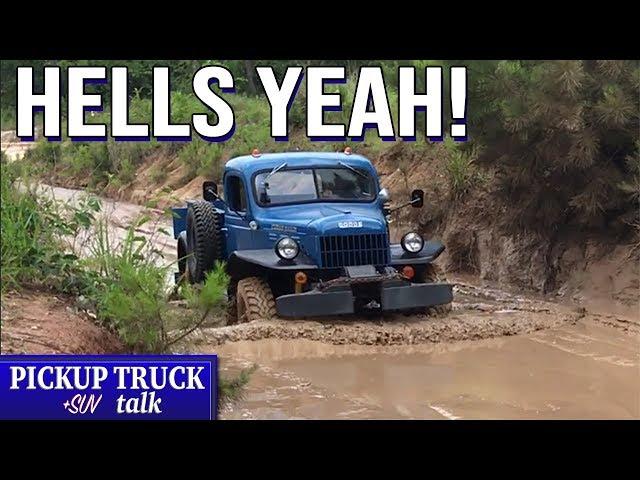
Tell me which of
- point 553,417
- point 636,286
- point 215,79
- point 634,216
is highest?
point 215,79

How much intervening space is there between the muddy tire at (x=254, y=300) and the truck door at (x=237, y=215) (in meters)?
0.66

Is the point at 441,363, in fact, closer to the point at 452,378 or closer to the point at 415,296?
the point at 452,378

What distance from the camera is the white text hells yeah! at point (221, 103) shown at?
6211mm

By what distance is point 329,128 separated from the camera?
6.63 m

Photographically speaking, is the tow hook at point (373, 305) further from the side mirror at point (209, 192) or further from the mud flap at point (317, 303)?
the side mirror at point (209, 192)

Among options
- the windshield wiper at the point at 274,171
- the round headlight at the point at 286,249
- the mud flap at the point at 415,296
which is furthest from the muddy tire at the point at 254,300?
the windshield wiper at the point at 274,171

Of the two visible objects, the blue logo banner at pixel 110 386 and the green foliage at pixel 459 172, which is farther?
the green foliage at pixel 459 172

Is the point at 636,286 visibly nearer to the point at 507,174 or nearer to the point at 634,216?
the point at 634,216

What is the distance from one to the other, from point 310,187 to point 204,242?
3.88 ft

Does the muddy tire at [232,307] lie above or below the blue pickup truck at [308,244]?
below

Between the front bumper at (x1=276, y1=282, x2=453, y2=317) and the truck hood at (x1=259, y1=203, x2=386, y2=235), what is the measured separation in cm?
54

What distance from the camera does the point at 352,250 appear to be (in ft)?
29.2

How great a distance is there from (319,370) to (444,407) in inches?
54.4

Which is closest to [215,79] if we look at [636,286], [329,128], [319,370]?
[329,128]
